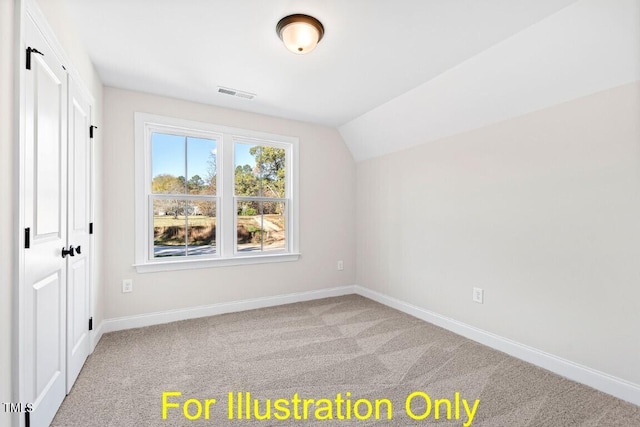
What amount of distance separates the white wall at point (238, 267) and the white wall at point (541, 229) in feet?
3.44

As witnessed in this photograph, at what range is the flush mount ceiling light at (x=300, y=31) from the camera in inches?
75.0

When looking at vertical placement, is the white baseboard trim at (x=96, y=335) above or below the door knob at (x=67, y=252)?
below

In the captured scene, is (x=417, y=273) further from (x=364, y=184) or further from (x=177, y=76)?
(x=177, y=76)

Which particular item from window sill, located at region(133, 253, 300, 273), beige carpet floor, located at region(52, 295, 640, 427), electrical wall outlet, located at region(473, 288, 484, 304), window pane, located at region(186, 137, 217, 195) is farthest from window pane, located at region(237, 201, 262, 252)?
electrical wall outlet, located at region(473, 288, 484, 304)

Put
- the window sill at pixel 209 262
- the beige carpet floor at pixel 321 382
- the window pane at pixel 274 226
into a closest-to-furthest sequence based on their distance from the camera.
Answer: the beige carpet floor at pixel 321 382 → the window sill at pixel 209 262 → the window pane at pixel 274 226

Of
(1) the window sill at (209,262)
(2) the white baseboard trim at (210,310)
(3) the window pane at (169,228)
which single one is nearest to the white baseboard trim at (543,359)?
(2) the white baseboard trim at (210,310)

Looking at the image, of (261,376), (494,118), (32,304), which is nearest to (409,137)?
(494,118)

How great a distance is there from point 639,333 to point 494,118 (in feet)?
5.97

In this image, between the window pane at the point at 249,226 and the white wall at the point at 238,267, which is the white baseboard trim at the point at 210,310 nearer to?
the white wall at the point at 238,267

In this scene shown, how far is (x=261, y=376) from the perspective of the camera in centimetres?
216

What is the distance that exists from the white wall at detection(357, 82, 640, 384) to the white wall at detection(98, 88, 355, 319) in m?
1.05

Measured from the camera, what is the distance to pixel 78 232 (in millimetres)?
2129

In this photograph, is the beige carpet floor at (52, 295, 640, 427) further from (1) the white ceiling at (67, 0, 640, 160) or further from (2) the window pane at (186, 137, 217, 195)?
(1) the white ceiling at (67, 0, 640, 160)

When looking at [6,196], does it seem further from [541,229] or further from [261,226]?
[541,229]
